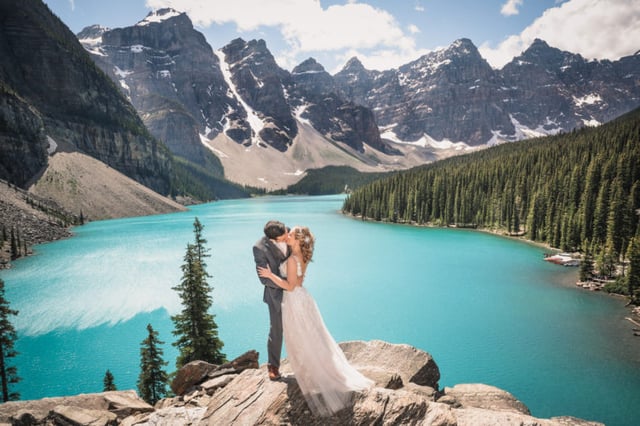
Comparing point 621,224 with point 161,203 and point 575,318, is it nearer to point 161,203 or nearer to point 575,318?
point 575,318

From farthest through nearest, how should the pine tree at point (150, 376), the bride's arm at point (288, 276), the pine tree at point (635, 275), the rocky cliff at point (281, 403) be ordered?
1. the pine tree at point (635, 275)
2. the pine tree at point (150, 376)
3. the bride's arm at point (288, 276)
4. the rocky cliff at point (281, 403)

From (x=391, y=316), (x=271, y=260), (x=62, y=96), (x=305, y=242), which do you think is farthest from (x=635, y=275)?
(x=62, y=96)

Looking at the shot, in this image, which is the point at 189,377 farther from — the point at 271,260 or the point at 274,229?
the point at 274,229

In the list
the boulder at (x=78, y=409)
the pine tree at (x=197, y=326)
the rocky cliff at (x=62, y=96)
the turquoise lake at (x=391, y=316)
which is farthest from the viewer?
the rocky cliff at (x=62, y=96)

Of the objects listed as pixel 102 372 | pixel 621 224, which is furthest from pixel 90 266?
pixel 621 224

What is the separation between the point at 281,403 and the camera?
7320 mm

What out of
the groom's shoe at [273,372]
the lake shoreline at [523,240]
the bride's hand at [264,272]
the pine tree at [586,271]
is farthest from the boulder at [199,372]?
the pine tree at [586,271]

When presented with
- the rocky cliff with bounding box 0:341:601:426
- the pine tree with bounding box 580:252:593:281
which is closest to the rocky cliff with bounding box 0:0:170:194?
the rocky cliff with bounding box 0:341:601:426

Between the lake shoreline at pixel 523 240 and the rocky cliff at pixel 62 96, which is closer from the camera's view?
the lake shoreline at pixel 523 240

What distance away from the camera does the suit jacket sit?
7.59 m

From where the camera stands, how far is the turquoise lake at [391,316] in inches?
848

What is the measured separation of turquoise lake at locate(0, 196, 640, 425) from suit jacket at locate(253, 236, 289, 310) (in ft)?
57.3

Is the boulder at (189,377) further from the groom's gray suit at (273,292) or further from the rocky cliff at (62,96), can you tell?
the rocky cliff at (62,96)

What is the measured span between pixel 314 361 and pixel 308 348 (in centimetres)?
29
